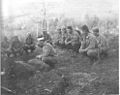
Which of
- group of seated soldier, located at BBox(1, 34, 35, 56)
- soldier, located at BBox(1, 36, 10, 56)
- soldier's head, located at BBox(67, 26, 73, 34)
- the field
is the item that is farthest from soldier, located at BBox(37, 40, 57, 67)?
soldier, located at BBox(1, 36, 10, 56)

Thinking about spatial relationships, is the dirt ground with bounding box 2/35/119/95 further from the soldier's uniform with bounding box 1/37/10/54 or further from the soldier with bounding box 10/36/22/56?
the soldier's uniform with bounding box 1/37/10/54

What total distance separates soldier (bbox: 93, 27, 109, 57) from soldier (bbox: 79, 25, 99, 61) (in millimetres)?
80

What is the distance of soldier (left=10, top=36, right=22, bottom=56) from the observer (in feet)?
23.0

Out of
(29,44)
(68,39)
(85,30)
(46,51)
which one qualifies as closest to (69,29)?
(68,39)

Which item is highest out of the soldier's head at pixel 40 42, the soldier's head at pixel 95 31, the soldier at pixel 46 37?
the soldier's head at pixel 95 31

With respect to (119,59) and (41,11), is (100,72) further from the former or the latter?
(41,11)

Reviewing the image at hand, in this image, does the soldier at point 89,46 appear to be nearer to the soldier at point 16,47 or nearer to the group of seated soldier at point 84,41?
the group of seated soldier at point 84,41

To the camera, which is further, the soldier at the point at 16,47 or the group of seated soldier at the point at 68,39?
the soldier at the point at 16,47

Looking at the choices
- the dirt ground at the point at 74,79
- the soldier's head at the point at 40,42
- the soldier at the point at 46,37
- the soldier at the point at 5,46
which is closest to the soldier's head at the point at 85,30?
the dirt ground at the point at 74,79

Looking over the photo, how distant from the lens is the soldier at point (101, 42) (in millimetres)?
6684

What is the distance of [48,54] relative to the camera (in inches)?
271

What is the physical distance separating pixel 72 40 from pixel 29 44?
3.04ft

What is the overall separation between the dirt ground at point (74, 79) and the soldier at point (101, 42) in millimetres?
110

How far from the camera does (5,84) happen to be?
22.8 feet
